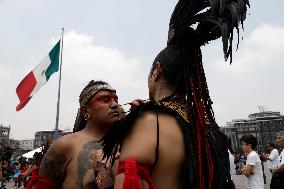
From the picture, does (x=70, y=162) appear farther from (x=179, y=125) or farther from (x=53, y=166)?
(x=179, y=125)

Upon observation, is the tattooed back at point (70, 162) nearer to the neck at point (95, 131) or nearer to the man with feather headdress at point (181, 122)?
the neck at point (95, 131)

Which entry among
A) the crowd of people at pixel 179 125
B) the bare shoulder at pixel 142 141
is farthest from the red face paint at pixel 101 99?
the bare shoulder at pixel 142 141

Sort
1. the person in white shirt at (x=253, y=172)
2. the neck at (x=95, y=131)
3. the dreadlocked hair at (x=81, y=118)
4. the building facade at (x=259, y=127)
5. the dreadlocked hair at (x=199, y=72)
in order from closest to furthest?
the dreadlocked hair at (x=199, y=72) < the neck at (x=95, y=131) < the dreadlocked hair at (x=81, y=118) < the person in white shirt at (x=253, y=172) < the building facade at (x=259, y=127)

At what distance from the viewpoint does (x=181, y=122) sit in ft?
6.17

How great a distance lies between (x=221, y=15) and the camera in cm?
195

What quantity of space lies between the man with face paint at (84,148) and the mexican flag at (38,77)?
917cm

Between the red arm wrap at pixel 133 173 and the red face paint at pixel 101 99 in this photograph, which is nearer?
the red arm wrap at pixel 133 173

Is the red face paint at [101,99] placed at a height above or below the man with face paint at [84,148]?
above

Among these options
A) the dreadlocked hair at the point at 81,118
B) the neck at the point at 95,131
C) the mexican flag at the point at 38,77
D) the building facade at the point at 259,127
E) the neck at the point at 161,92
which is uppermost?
the building facade at the point at 259,127

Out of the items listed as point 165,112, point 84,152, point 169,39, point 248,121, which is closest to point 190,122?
point 165,112

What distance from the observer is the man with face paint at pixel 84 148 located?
9.71 ft

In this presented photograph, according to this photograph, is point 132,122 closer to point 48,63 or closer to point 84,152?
point 84,152

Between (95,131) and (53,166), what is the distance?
0.49 metres

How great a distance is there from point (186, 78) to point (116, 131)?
0.51m
